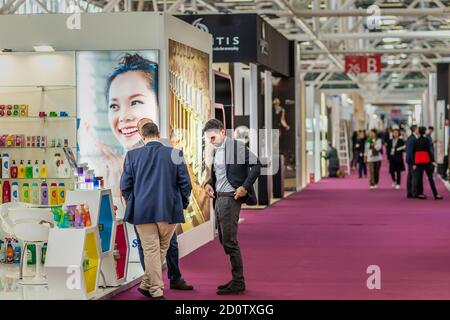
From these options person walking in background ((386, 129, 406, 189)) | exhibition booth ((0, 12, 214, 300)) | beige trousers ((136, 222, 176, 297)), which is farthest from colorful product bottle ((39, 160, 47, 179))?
person walking in background ((386, 129, 406, 189))

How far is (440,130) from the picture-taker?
28734 millimetres

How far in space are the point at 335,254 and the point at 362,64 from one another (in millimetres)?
20530

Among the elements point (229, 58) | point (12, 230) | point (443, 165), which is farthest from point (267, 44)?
point (443, 165)

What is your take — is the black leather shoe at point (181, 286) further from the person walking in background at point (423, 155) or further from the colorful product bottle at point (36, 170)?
the person walking in background at point (423, 155)

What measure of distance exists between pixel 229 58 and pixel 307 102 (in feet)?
38.5

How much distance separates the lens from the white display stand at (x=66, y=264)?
7.82 metres

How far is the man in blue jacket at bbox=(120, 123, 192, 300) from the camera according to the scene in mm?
7941

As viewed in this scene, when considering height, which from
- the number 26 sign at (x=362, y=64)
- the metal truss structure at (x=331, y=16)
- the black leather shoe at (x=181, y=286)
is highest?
the metal truss structure at (x=331, y=16)

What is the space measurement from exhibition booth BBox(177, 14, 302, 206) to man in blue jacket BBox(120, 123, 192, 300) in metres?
5.88

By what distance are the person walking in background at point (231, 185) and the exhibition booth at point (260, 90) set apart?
17.8ft

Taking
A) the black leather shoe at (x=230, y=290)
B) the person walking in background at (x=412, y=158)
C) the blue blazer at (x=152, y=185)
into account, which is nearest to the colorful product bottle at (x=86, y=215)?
the blue blazer at (x=152, y=185)

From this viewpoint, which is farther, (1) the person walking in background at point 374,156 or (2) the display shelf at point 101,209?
(1) the person walking in background at point 374,156

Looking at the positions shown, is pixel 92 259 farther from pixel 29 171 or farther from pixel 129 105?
pixel 29 171

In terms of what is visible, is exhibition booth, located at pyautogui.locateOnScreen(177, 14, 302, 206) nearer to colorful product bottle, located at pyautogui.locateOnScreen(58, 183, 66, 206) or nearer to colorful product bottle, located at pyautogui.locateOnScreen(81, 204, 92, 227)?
colorful product bottle, located at pyautogui.locateOnScreen(58, 183, 66, 206)
